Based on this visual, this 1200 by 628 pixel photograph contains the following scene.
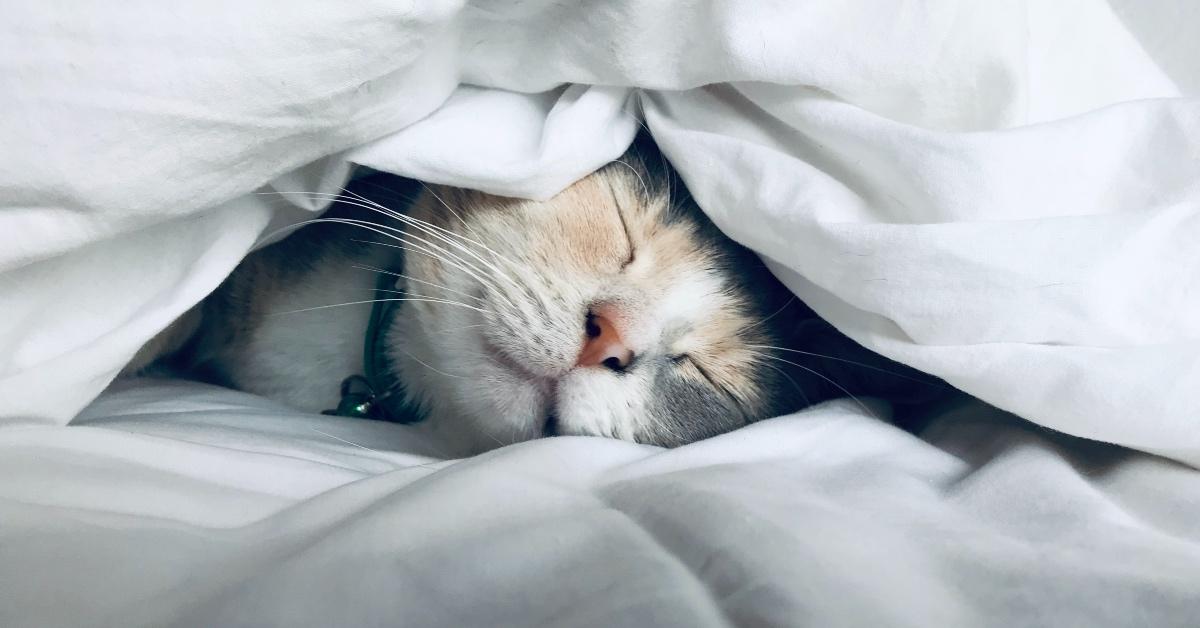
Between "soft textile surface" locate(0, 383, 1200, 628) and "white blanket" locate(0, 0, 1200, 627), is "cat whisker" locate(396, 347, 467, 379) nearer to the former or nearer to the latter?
"white blanket" locate(0, 0, 1200, 627)

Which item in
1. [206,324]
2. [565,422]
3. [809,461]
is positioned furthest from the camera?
[206,324]

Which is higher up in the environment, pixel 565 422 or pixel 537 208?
pixel 537 208

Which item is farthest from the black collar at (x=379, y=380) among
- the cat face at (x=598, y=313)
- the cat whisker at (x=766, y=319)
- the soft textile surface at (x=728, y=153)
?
the cat whisker at (x=766, y=319)

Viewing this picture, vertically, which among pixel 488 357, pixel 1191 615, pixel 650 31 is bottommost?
pixel 1191 615

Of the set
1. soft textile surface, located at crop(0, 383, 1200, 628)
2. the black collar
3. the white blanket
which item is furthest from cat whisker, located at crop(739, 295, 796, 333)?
the black collar

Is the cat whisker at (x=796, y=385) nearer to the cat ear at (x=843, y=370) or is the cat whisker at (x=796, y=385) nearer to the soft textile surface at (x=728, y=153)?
the cat ear at (x=843, y=370)

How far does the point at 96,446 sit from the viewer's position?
594 millimetres

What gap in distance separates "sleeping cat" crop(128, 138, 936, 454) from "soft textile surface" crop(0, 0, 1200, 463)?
9 centimetres

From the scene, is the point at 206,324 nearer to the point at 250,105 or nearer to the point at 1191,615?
the point at 250,105

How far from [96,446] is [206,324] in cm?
57

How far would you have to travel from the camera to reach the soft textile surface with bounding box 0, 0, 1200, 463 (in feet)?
1.91

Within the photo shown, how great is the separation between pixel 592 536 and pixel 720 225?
1.39 ft

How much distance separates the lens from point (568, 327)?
832 millimetres

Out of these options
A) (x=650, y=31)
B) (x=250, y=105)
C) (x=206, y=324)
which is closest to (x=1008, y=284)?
(x=650, y=31)
